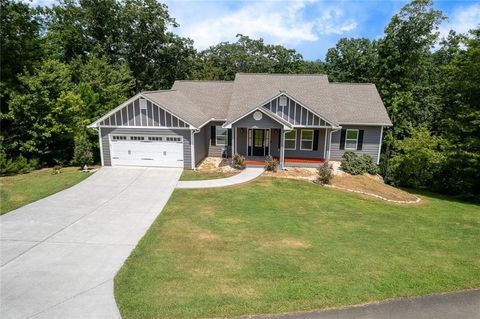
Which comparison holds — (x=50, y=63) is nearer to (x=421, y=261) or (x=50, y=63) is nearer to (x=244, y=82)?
(x=244, y=82)

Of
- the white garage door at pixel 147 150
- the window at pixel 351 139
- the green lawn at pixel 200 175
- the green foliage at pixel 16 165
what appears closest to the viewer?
the green lawn at pixel 200 175

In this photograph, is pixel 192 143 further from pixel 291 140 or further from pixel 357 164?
pixel 357 164

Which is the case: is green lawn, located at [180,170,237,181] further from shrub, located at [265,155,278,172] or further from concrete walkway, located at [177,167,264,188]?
shrub, located at [265,155,278,172]

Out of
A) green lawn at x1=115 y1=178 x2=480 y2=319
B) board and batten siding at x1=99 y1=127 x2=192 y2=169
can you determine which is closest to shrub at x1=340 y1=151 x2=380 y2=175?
green lawn at x1=115 y1=178 x2=480 y2=319

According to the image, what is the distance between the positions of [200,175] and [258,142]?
558 cm

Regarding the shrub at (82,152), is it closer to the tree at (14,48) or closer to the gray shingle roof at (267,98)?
the tree at (14,48)

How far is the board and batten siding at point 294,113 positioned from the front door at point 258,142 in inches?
74.6

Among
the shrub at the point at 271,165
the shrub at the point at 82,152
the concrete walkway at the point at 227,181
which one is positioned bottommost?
the concrete walkway at the point at 227,181

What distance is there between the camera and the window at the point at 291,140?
22.6 metres

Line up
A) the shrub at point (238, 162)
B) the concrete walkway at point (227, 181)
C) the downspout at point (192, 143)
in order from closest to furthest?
the concrete walkway at point (227, 181), the downspout at point (192, 143), the shrub at point (238, 162)

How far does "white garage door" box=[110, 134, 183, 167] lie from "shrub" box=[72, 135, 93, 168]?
1.48 metres

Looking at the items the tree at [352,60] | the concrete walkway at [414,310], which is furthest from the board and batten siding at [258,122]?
the tree at [352,60]

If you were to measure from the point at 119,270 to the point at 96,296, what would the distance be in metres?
1.18

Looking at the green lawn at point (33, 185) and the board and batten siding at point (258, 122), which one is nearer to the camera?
the green lawn at point (33, 185)
